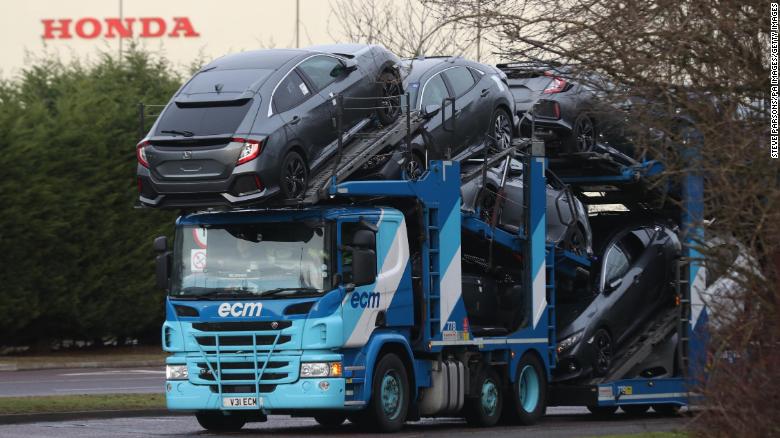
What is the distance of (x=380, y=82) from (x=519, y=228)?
8.22 feet

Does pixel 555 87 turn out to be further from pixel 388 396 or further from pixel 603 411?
pixel 388 396

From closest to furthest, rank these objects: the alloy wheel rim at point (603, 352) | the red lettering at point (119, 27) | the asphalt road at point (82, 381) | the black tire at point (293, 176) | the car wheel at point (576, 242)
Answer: the black tire at point (293, 176) < the alloy wheel rim at point (603, 352) < the car wheel at point (576, 242) < the asphalt road at point (82, 381) < the red lettering at point (119, 27)

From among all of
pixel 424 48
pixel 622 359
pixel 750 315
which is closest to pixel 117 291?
pixel 424 48

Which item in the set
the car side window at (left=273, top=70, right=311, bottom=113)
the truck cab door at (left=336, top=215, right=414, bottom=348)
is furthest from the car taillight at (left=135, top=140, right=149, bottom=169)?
the truck cab door at (left=336, top=215, right=414, bottom=348)

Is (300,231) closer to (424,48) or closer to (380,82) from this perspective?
(380,82)

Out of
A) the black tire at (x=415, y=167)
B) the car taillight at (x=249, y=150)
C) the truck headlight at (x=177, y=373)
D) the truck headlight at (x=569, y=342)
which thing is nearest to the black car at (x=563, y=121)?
the black tire at (x=415, y=167)

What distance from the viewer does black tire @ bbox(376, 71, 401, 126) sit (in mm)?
16469

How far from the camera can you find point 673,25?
11227 mm

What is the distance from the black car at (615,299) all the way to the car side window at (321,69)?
14.8ft

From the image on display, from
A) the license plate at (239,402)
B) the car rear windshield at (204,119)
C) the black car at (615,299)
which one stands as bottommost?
the license plate at (239,402)

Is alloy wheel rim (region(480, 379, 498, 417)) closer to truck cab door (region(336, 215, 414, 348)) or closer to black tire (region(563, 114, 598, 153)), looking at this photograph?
truck cab door (region(336, 215, 414, 348))

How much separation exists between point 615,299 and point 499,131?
8.51 feet

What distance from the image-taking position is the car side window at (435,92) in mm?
17094

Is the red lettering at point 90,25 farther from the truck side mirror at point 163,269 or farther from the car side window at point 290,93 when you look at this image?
the car side window at point 290,93
